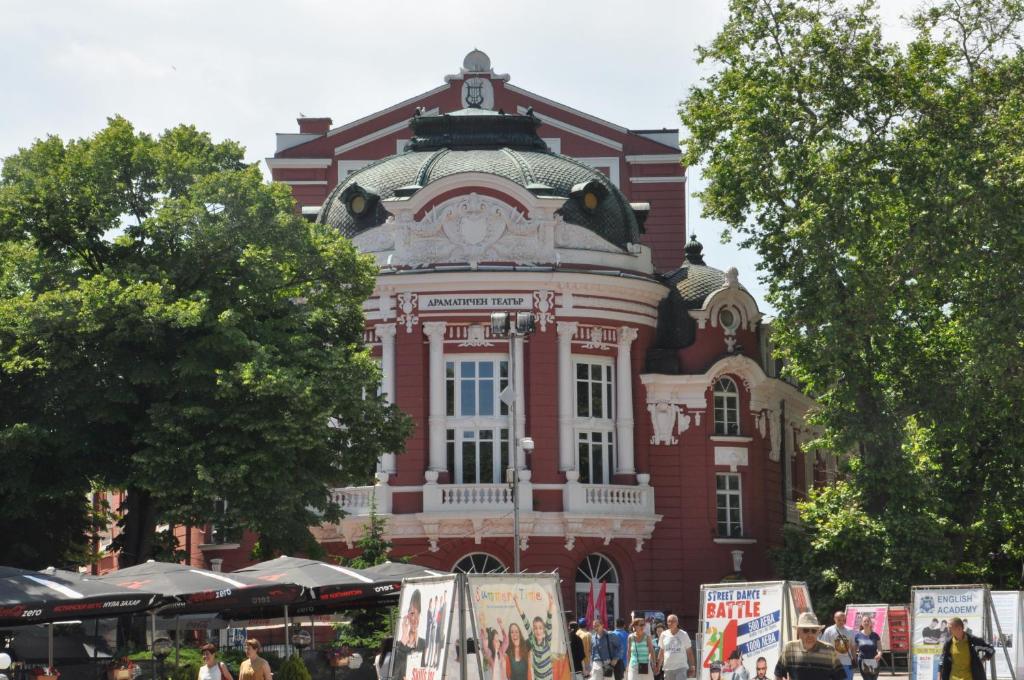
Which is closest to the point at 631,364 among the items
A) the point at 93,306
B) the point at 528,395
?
the point at 528,395

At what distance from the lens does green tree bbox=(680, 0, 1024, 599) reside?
4559cm

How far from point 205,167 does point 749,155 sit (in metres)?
14.5

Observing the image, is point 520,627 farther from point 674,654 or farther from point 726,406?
point 726,406

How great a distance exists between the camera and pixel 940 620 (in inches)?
1158

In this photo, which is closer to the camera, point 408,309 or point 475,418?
point 475,418

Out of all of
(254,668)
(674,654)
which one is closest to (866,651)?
(674,654)

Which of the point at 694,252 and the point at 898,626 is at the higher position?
the point at 694,252

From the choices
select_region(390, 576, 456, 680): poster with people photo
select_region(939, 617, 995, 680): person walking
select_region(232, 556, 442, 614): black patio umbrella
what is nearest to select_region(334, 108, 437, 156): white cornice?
select_region(232, 556, 442, 614): black patio umbrella

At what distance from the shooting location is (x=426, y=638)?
19703 millimetres

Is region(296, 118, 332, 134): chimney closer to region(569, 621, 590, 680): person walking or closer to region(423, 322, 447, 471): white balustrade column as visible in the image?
region(423, 322, 447, 471): white balustrade column

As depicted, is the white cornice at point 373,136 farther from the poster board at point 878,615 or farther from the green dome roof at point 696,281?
the poster board at point 878,615

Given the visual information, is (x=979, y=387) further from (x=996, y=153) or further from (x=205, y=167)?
(x=205, y=167)

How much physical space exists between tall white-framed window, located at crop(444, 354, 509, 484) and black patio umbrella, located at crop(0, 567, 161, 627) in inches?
893

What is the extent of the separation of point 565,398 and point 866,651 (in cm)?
2043
